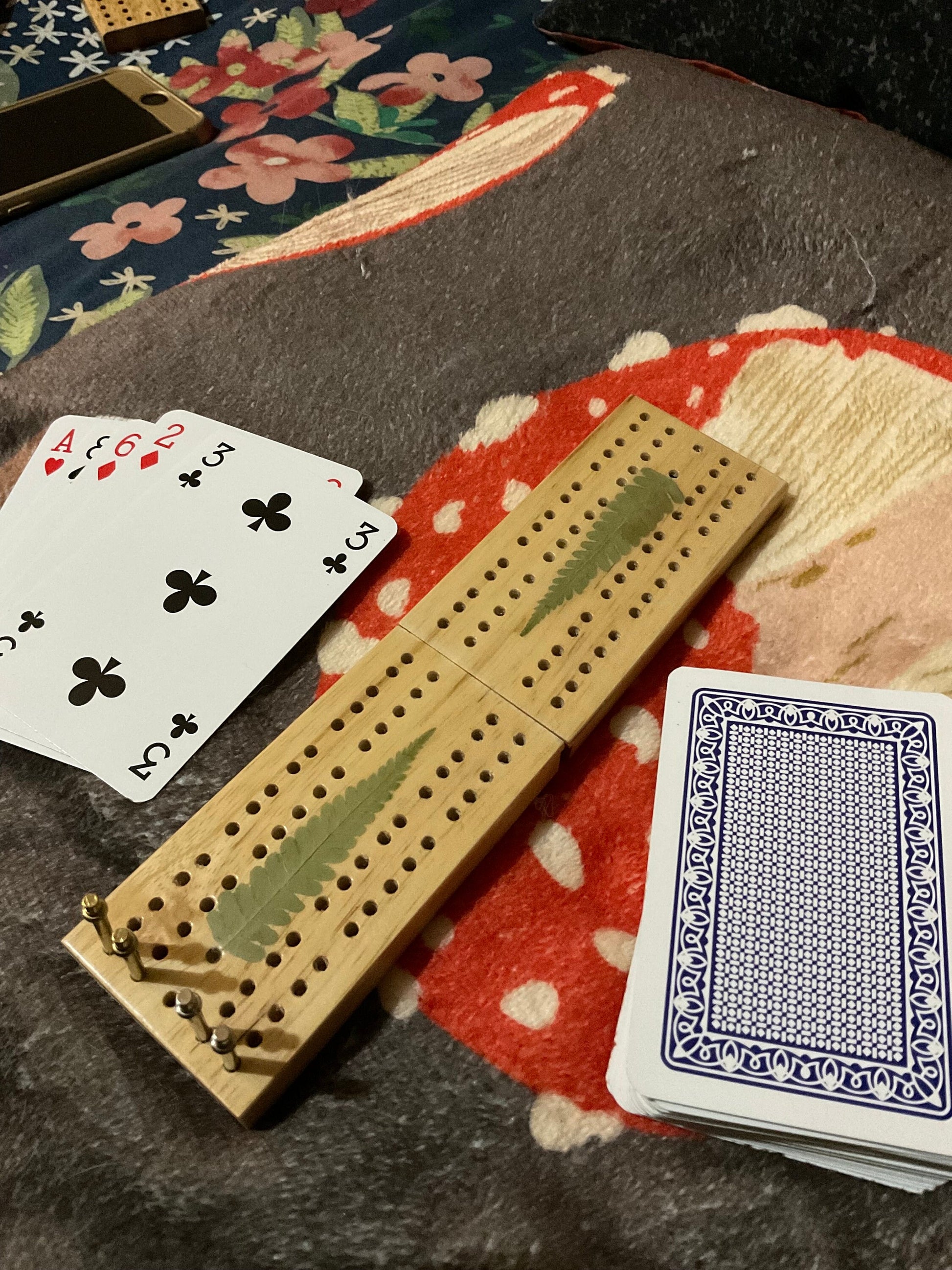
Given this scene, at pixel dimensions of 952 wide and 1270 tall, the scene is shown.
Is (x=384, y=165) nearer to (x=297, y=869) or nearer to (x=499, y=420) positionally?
(x=499, y=420)

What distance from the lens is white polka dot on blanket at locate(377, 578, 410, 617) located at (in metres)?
0.77

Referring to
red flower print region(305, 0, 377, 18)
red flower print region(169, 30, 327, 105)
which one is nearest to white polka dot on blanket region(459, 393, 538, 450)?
red flower print region(169, 30, 327, 105)

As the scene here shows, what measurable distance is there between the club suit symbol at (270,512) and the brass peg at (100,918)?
329 mm

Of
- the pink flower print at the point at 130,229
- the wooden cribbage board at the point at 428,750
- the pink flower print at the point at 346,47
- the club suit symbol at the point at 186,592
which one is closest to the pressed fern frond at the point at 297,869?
the wooden cribbage board at the point at 428,750

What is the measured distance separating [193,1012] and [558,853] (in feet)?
0.81

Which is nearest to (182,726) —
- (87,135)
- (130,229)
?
(130,229)

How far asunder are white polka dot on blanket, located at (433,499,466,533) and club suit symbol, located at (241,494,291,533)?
0.12 m

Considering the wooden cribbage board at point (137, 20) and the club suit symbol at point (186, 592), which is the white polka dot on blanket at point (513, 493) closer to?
the club suit symbol at point (186, 592)

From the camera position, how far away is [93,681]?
28.3 inches

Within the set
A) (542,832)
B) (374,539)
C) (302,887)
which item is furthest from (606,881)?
(374,539)

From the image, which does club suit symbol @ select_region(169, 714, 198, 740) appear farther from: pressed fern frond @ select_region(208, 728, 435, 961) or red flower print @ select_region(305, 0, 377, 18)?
red flower print @ select_region(305, 0, 377, 18)

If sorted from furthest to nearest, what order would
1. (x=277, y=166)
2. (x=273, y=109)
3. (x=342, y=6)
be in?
(x=342, y=6) < (x=273, y=109) < (x=277, y=166)

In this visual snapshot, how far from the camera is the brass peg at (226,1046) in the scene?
53 centimetres

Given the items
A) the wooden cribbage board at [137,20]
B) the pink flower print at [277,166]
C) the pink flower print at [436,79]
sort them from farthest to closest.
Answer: the wooden cribbage board at [137,20] < the pink flower print at [436,79] < the pink flower print at [277,166]
